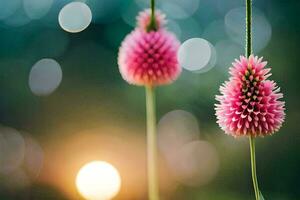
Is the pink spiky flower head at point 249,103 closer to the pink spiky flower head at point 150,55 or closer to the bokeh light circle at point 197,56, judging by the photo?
the pink spiky flower head at point 150,55

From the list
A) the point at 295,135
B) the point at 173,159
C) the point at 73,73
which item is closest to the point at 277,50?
the point at 295,135

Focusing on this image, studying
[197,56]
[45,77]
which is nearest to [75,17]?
[45,77]

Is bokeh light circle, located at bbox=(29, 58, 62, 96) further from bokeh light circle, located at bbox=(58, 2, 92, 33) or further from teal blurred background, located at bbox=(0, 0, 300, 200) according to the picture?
bokeh light circle, located at bbox=(58, 2, 92, 33)

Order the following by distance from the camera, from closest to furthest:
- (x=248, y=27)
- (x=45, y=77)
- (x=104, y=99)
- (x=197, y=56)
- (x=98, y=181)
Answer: (x=248, y=27) < (x=197, y=56) < (x=98, y=181) < (x=104, y=99) < (x=45, y=77)

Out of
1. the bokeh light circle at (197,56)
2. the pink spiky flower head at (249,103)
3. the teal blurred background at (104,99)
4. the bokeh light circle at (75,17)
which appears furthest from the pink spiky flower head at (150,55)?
the bokeh light circle at (75,17)

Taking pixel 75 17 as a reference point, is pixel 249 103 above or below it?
below

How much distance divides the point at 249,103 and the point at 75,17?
3.18 metres

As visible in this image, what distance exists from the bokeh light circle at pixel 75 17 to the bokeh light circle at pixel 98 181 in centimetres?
80

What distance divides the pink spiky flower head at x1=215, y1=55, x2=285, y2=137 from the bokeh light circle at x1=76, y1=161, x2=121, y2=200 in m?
2.86

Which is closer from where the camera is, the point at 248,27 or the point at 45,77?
the point at 248,27

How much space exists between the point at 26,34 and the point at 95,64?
0.48 meters

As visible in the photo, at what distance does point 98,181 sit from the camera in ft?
11.7

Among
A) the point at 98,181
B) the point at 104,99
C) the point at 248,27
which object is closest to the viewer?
the point at 248,27

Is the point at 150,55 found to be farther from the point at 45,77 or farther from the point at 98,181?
the point at 45,77
